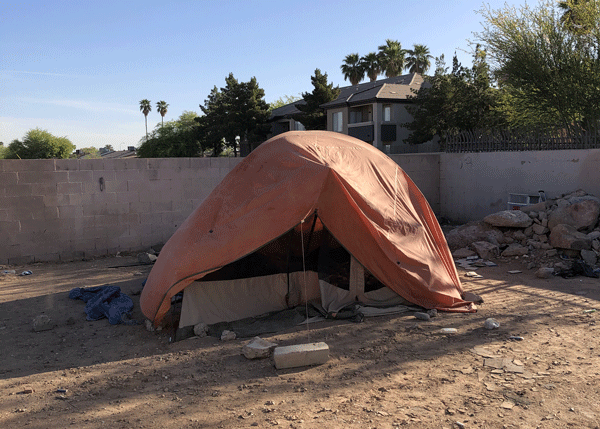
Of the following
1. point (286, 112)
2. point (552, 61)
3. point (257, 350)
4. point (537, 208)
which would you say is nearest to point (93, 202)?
point (257, 350)

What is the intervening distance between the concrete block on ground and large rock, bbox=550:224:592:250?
6053 mm

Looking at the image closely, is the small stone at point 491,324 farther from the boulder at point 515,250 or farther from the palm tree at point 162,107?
the palm tree at point 162,107

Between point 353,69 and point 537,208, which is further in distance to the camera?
point 353,69

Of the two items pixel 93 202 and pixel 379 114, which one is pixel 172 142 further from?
pixel 93 202

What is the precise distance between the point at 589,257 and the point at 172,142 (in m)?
41.7

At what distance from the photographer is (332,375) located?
4605 mm

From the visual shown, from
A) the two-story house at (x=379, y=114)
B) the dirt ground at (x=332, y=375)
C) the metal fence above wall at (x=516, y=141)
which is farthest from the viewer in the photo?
the two-story house at (x=379, y=114)

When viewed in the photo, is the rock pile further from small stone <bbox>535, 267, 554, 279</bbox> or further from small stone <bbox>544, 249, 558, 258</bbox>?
small stone <bbox>535, 267, 554, 279</bbox>

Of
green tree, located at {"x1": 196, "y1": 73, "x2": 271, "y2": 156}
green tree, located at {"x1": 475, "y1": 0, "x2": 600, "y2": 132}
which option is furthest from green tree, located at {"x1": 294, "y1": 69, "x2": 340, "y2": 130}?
green tree, located at {"x1": 475, "y1": 0, "x2": 600, "y2": 132}

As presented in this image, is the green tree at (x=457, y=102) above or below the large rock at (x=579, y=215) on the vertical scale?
above

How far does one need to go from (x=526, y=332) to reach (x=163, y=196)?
311 inches

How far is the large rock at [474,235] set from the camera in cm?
999

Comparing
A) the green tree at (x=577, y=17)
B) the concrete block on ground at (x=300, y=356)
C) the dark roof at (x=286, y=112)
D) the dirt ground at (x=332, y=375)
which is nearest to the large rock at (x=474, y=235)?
the dirt ground at (x=332, y=375)

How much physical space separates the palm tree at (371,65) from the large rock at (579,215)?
41913 millimetres
